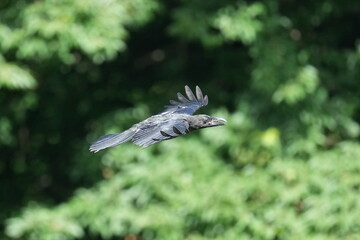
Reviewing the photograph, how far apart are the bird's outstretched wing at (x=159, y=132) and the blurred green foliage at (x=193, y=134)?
2.66 m

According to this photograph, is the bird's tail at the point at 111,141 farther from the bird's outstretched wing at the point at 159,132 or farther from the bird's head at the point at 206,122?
the bird's head at the point at 206,122

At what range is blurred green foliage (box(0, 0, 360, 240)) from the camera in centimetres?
702

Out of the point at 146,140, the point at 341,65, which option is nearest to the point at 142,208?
the point at 341,65

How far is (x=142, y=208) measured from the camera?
292 inches

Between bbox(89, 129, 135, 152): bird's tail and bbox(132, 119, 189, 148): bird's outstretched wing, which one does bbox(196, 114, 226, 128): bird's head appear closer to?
bbox(132, 119, 189, 148): bird's outstretched wing

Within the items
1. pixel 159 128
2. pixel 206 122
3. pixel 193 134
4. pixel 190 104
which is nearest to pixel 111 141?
pixel 159 128

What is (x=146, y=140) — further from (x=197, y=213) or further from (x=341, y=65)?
(x=341, y=65)

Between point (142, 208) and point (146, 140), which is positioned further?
point (142, 208)

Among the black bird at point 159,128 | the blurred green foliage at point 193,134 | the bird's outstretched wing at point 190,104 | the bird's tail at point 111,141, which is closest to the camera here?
the black bird at point 159,128

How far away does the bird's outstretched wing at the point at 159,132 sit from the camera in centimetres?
397

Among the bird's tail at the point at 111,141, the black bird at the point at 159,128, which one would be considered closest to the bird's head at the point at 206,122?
the black bird at the point at 159,128

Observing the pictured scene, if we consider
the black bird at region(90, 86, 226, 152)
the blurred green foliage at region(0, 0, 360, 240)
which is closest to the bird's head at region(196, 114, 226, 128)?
the black bird at region(90, 86, 226, 152)

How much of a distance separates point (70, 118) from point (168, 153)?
1.34 metres

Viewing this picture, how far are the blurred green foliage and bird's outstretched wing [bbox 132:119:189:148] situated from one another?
2.66 meters
